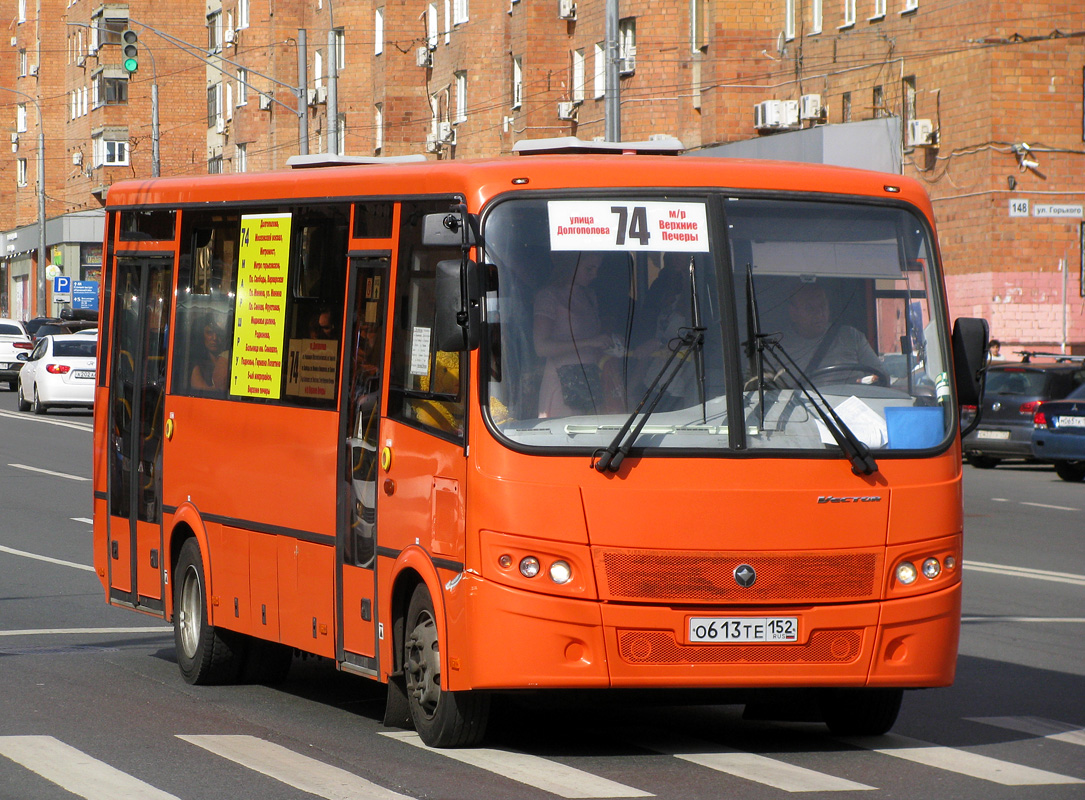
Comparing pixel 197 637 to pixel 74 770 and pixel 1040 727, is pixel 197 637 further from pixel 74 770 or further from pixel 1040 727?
pixel 1040 727

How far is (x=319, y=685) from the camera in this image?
10680 mm

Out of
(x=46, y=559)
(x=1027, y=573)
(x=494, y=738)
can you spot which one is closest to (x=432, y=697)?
(x=494, y=738)

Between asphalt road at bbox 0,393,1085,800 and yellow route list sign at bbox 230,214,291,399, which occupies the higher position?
yellow route list sign at bbox 230,214,291,399

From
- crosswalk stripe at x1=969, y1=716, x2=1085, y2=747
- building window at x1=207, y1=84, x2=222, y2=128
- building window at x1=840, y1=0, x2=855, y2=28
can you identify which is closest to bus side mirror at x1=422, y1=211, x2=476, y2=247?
crosswalk stripe at x1=969, y1=716, x2=1085, y2=747

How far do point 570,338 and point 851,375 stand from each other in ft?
3.90

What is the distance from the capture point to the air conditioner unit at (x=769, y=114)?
134 ft

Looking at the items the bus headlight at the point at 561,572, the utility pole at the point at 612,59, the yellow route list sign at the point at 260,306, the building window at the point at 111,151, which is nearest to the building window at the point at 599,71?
the utility pole at the point at 612,59

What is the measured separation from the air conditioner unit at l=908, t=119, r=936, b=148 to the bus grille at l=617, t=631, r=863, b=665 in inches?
1181

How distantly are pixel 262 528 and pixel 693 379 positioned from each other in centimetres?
289

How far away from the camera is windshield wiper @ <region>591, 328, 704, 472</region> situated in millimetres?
7773

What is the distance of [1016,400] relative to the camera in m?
29.1

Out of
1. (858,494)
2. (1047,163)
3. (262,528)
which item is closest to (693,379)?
(858,494)

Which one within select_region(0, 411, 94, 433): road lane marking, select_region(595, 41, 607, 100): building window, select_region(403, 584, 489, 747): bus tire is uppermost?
select_region(595, 41, 607, 100): building window

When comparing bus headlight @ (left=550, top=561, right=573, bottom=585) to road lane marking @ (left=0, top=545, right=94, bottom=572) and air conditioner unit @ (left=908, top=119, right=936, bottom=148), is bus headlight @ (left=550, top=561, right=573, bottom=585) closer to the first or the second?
road lane marking @ (left=0, top=545, right=94, bottom=572)
